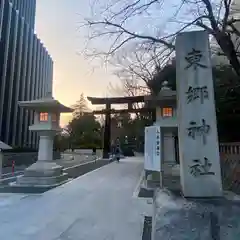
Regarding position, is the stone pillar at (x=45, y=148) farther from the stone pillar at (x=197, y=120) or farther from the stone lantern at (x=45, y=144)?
the stone pillar at (x=197, y=120)

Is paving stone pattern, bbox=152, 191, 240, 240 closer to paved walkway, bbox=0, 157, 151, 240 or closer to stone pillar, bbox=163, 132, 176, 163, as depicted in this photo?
paved walkway, bbox=0, 157, 151, 240

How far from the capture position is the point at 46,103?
10.2m

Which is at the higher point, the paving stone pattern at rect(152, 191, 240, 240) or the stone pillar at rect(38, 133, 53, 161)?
the stone pillar at rect(38, 133, 53, 161)

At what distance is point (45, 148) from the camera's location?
1037 centimetres

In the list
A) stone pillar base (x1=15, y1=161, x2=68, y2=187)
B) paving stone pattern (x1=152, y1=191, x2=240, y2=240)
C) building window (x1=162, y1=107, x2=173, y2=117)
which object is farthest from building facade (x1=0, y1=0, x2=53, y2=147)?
paving stone pattern (x1=152, y1=191, x2=240, y2=240)

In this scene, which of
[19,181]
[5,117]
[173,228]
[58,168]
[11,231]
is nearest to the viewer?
[173,228]

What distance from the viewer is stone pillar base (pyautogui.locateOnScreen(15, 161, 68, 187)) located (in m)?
9.57

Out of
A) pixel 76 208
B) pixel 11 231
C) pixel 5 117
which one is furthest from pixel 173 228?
pixel 5 117

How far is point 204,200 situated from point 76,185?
7.30 meters

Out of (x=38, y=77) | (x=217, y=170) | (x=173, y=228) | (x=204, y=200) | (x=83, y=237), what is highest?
(x=38, y=77)

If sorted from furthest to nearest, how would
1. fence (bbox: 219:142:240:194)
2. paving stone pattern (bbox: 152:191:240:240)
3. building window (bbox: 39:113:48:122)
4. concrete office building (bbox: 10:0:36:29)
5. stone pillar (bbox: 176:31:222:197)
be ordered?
concrete office building (bbox: 10:0:36:29) → building window (bbox: 39:113:48:122) → fence (bbox: 219:142:240:194) → stone pillar (bbox: 176:31:222:197) → paving stone pattern (bbox: 152:191:240:240)

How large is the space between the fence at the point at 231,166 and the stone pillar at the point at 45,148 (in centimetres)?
623

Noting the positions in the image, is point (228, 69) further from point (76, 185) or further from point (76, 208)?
point (76, 208)

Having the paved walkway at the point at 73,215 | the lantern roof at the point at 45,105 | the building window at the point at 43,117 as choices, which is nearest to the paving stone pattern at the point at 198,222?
the paved walkway at the point at 73,215
